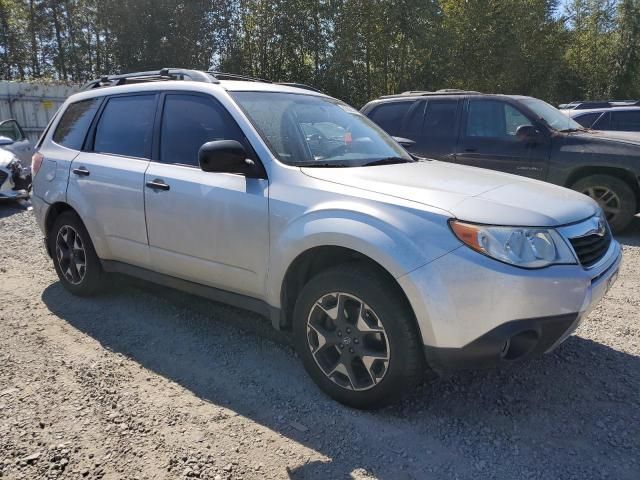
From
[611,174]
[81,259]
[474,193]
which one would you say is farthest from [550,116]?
[81,259]

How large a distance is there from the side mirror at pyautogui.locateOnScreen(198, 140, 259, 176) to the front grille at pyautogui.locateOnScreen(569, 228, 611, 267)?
1827 millimetres

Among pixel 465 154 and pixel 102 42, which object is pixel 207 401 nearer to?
pixel 465 154

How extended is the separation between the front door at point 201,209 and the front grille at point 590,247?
168 centimetres

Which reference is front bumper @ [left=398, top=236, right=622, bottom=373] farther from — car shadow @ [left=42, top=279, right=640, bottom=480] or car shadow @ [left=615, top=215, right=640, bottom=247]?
car shadow @ [left=615, top=215, right=640, bottom=247]

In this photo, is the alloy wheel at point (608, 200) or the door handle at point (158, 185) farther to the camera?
the alloy wheel at point (608, 200)

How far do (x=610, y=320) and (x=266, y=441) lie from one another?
294cm

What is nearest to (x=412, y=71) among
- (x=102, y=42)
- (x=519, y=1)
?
(x=519, y=1)

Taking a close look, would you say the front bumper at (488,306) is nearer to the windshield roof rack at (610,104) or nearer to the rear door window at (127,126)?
the rear door window at (127,126)

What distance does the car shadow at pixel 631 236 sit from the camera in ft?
21.8

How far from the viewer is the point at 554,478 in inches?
94.3

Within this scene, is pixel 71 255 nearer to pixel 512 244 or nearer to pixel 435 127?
pixel 512 244

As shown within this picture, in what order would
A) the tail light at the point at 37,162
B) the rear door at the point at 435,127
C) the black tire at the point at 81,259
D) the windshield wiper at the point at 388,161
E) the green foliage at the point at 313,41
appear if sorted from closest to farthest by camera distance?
the windshield wiper at the point at 388,161
the black tire at the point at 81,259
the tail light at the point at 37,162
the rear door at the point at 435,127
the green foliage at the point at 313,41

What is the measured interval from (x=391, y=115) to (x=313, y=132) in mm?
4870

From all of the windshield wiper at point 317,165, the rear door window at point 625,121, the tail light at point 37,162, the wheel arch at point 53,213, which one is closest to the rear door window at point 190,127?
the windshield wiper at point 317,165
